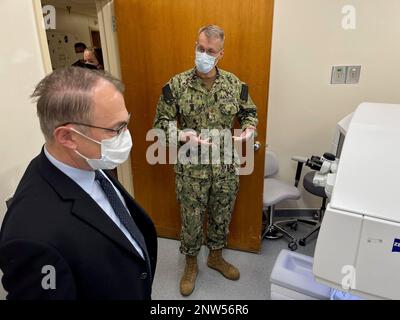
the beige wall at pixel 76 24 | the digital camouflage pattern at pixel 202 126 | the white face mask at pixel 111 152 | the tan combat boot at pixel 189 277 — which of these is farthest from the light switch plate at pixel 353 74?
the beige wall at pixel 76 24

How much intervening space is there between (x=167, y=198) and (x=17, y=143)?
1.33 m

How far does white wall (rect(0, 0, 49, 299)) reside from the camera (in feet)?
3.74

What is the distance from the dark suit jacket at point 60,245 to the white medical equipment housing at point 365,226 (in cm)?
62

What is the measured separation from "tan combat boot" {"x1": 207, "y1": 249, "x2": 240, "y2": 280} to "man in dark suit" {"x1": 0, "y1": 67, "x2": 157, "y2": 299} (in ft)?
4.12

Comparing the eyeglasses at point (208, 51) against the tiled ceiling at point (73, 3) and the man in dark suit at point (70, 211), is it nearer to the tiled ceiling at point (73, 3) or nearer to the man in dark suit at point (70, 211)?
the man in dark suit at point (70, 211)

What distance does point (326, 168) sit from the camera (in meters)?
1.26

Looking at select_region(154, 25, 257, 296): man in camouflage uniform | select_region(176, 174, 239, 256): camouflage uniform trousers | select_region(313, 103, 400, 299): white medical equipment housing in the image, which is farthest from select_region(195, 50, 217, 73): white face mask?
select_region(313, 103, 400, 299): white medical equipment housing

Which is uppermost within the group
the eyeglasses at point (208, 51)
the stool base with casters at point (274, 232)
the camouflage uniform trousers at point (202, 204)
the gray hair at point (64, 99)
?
the eyeglasses at point (208, 51)

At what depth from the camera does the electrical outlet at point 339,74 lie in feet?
7.40

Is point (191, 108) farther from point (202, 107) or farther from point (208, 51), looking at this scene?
point (208, 51)

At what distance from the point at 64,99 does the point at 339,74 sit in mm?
2145
